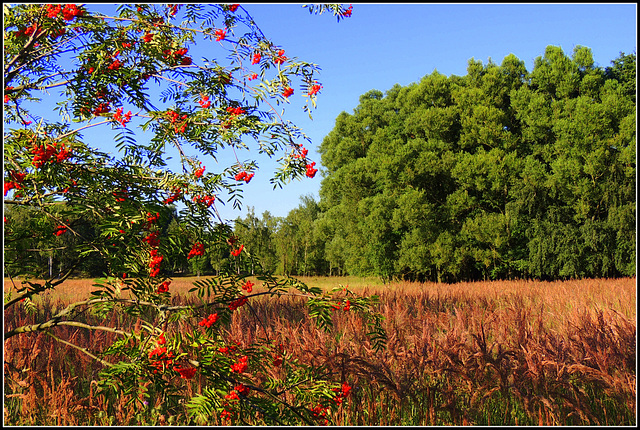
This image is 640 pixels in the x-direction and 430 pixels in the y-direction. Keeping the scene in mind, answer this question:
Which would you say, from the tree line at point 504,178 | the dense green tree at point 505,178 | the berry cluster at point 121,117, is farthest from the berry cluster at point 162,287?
the dense green tree at point 505,178

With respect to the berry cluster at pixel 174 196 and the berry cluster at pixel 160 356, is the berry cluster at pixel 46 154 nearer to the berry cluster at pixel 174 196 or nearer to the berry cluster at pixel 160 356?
the berry cluster at pixel 174 196

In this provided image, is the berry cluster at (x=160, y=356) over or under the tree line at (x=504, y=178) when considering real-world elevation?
under

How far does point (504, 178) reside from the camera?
67.5ft

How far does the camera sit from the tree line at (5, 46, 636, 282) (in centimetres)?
1895

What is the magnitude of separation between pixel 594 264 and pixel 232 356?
21.4 m

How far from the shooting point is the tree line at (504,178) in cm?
1895

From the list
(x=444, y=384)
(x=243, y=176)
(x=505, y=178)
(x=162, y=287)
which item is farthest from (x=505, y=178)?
(x=162, y=287)

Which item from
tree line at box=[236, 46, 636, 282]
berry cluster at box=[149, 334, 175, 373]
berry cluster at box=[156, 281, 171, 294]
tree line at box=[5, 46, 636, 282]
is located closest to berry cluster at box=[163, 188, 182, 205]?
berry cluster at box=[156, 281, 171, 294]

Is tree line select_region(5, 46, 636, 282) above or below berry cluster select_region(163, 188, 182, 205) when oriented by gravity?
above

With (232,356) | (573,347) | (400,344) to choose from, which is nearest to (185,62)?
(232,356)

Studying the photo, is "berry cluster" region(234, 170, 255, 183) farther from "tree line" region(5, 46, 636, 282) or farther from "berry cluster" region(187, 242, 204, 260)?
"tree line" region(5, 46, 636, 282)

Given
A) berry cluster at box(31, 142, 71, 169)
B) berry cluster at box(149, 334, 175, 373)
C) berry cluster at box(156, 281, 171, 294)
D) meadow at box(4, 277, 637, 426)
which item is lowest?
meadow at box(4, 277, 637, 426)

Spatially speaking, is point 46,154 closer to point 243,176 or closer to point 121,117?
point 121,117

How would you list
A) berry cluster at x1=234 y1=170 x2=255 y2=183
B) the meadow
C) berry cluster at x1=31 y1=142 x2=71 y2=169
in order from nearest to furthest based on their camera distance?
1. berry cluster at x1=31 y1=142 x2=71 y2=169
2. berry cluster at x1=234 y1=170 x2=255 y2=183
3. the meadow
